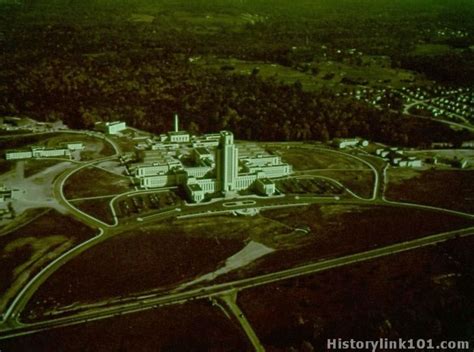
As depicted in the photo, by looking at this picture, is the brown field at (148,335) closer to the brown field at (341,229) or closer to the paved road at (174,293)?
the paved road at (174,293)

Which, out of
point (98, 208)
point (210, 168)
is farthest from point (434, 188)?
point (98, 208)

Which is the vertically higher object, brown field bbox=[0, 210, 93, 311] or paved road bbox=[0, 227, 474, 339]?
brown field bbox=[0, 210, 93, 311]

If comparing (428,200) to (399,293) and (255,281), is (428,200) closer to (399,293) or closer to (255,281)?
(399,293)

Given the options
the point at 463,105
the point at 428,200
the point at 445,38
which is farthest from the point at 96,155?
the point at 445,38

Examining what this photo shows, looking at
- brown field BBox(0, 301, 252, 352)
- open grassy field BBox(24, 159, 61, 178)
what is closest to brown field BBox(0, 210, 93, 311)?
brown field BBox(0, 301, 252, 352)

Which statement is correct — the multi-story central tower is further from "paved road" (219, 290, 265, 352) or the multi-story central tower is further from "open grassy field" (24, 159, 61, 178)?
"open grassy field" (24, 159, 61, 178)

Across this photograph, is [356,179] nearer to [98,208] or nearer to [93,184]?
[98,208]
